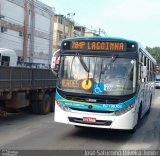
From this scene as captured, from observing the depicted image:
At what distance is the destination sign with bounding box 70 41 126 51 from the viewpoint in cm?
991

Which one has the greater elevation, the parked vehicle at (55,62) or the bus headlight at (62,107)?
the parked vehicle at (55,62)

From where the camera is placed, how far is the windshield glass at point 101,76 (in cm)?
961

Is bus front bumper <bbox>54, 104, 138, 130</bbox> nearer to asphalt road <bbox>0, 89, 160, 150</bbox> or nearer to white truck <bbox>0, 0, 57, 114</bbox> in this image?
asphalt road <bbox>0, 89, 160, 150</bbox>

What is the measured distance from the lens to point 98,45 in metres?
10.0

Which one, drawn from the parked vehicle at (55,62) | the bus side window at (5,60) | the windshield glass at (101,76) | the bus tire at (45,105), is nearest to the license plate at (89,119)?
the windshield glass at (101,76)

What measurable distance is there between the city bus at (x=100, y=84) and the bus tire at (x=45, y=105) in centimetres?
500

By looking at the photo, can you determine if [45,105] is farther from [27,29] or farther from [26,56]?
[27,29]

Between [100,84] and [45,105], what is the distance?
6286 millimetres

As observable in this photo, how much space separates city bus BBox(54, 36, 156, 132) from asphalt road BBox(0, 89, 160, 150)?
0.52 metres

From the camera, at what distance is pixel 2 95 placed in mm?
12000

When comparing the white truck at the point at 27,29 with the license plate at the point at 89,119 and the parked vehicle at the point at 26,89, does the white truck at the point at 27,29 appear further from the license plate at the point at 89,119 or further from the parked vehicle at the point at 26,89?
the license plate at the point at 89,119

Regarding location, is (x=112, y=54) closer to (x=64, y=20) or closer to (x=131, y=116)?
(x=131, y=116)

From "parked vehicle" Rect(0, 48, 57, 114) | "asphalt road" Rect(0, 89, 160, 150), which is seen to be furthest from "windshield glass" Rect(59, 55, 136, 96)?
"parked vehicle" Rect(0, 48, 57, 114)

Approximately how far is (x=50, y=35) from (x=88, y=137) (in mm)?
38857
